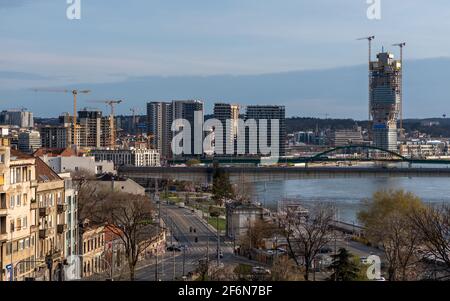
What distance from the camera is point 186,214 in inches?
772

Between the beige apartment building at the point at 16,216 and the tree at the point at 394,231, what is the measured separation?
2.96m

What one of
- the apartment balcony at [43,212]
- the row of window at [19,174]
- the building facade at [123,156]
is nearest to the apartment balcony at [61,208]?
the apartment balcony at [43,212]

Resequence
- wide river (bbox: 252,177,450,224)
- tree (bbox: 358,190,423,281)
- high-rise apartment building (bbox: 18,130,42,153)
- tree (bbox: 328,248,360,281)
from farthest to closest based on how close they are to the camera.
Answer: high-rise apartment building (bbox: 18,130,42,153) → wide river (bbox: 252,177,450,224) → tree (bbox: 358,190,423,281) → tree (bbox: 328,248,360,281)

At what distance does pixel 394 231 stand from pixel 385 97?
7296 centimetres

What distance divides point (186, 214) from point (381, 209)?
6.03m

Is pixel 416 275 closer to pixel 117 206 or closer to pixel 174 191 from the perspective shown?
pixel 117 206

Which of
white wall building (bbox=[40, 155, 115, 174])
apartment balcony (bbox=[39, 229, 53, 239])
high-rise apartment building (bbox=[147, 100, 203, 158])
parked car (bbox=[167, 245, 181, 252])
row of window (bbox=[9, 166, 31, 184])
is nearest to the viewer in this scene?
row of window (bbox=[9, 166, 31, 184])

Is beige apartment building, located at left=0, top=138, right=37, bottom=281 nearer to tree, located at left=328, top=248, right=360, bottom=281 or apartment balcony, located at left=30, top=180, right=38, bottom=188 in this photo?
apartment balcony, located at left=30, top=180, right=38, bottom=188

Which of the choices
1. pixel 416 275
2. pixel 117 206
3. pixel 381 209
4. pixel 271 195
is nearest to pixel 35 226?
pixel 416 275

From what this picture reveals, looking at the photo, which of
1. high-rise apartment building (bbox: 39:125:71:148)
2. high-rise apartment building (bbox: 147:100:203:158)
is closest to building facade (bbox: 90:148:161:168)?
high-rise apartment building (bbox: 39:125:71:148)

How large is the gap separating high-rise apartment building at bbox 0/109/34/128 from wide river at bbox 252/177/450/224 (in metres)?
43.7

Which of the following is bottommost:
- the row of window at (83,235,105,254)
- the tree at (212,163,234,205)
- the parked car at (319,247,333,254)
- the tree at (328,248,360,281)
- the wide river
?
the wide river

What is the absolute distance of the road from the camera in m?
9.16
